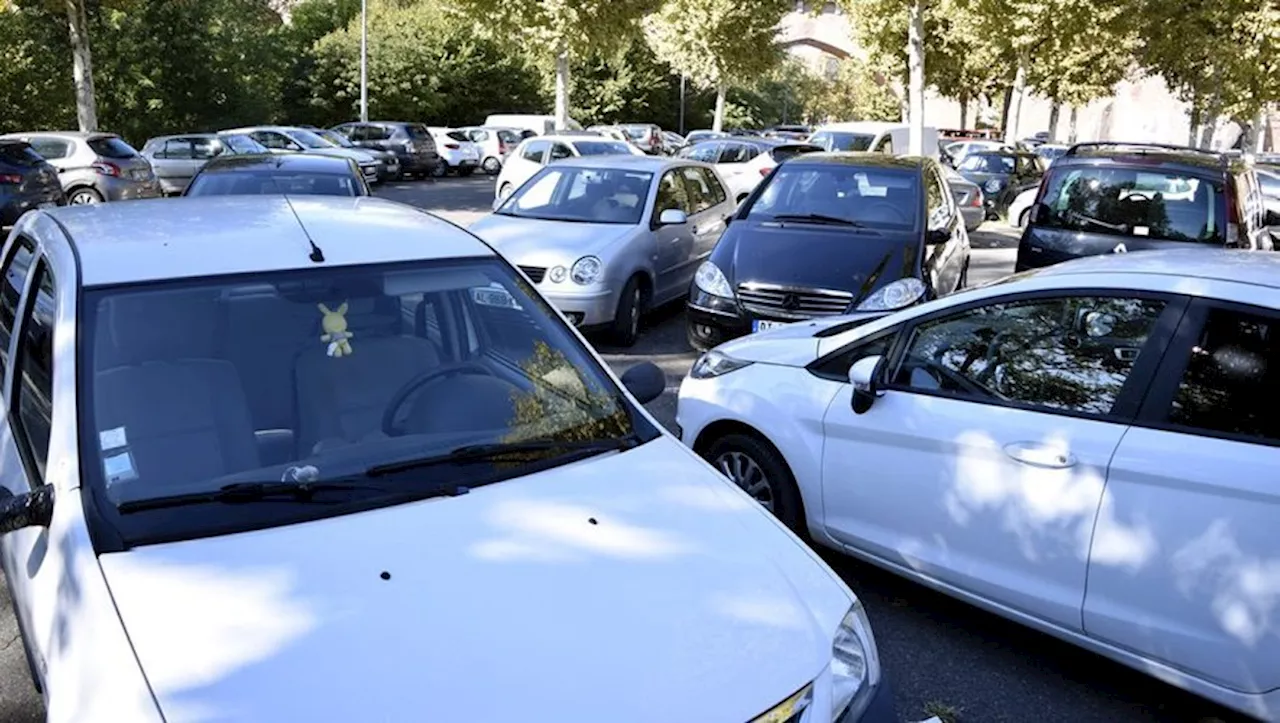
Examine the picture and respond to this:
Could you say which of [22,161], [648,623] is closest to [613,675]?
[648,623]

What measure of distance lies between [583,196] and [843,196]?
7.83 ft

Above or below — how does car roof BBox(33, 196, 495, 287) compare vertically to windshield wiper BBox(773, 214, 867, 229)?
above

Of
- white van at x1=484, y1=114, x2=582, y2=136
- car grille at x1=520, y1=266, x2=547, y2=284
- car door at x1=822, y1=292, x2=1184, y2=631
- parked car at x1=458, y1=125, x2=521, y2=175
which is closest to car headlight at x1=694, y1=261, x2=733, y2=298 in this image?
car grille at x1=520, y1=266, x2=547, y2=284

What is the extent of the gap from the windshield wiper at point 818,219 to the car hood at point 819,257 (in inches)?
5.8

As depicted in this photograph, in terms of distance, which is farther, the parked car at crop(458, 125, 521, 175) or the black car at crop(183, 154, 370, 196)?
the parked car at crop(458, 125, 521, 175)

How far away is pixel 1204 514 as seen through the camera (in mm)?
3043

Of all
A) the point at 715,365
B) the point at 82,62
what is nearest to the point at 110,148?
the point at 82,62

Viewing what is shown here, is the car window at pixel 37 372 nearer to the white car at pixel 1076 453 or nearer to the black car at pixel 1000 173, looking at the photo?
the white car at pixel 1076 453

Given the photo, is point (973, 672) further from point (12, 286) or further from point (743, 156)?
point (743, 156)

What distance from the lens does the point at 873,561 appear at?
397 centimetres

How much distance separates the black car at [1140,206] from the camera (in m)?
7.85

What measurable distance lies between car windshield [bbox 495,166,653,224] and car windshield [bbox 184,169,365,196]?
1.78 meters

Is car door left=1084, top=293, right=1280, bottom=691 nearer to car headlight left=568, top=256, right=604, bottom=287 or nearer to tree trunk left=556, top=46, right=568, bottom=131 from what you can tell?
car headlight left=568, top=256, right=604, bottom=287

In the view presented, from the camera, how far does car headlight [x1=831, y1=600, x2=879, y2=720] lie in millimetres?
2246
